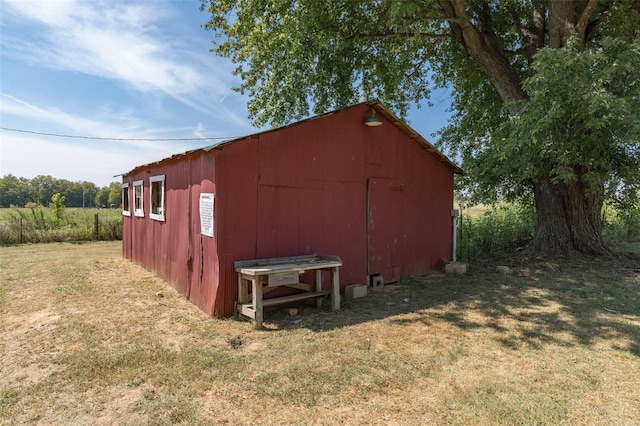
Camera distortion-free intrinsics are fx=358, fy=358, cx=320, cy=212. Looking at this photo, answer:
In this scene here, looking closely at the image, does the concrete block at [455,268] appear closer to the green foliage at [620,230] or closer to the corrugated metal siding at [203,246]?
the corrugated metal siding at [203,246]

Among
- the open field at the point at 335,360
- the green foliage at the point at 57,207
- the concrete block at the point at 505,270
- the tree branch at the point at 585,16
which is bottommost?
the open field at the point at 335,360

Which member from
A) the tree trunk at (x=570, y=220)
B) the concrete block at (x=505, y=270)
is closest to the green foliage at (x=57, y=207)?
the concrete block at (x=505, y=270)

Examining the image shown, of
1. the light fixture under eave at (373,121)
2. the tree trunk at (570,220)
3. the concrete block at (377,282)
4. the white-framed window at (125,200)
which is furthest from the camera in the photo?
the white-framed window at (125,200)

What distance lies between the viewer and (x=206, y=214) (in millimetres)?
5551

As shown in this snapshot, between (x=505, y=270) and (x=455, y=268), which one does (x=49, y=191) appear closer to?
(x=455, y=268)

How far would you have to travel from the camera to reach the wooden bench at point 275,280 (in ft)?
16.0

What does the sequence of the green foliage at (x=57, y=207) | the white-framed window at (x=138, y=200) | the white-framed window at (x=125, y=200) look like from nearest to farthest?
the white-framed window at (x=138, y=200) < the white-framed window at (x=125, y=200) < the green foliage at (x=57, y=207)

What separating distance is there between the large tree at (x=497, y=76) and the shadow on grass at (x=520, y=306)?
203cm

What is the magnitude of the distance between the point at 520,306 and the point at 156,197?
7.86 m

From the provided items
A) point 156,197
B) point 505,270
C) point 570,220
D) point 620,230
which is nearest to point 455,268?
point 505,270

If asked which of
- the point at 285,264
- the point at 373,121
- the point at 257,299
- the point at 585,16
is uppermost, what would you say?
the point at 585,16

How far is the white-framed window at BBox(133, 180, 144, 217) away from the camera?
941 centimetres

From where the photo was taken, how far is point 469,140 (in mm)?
11844

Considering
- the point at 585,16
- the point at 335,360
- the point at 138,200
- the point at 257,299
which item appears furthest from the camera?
the point at 138,200
